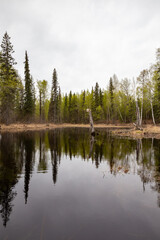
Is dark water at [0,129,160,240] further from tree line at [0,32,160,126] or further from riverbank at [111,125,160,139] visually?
tree line at [0,32,160,126]

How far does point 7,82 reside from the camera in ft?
94.6

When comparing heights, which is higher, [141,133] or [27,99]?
[27,99]

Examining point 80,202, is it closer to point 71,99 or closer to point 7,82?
point 7,82

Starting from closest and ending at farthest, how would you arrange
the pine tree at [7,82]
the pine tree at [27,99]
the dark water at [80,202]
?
the dark water at [80,202] → the pine tree at [7,82] → the pine tree at [27,99]

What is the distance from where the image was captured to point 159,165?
289 inches

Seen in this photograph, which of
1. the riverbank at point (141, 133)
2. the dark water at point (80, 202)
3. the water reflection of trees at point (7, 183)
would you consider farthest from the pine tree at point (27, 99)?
the dark water at point (80, 202)

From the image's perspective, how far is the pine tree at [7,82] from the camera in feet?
95.1

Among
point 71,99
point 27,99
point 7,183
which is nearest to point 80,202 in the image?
point 7,183

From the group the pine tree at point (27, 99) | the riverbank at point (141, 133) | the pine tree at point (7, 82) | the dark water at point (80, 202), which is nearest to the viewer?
the dark water at point (80, 202)

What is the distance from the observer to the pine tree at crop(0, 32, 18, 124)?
2900 centimetres

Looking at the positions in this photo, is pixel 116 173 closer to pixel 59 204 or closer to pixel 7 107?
pixel 59 204

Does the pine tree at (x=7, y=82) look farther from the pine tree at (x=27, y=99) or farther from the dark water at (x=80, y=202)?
the dark water at (x=80, y=202)

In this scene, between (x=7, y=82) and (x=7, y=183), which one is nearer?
(x=7, y=183)

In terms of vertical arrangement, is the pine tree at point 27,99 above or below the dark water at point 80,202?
above
